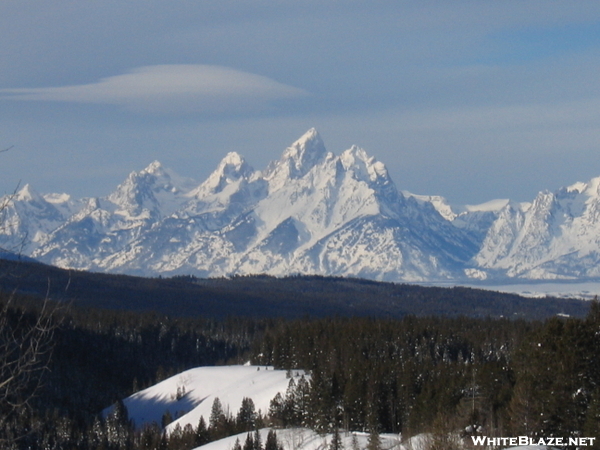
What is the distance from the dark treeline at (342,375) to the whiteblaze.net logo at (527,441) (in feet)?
2.26

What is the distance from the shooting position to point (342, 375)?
8888 centimetres

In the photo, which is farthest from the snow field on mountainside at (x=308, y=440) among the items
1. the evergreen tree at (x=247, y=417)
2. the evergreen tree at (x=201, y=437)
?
the evergreen tree at (x=247, y=417)

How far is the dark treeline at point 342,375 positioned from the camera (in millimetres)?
45688

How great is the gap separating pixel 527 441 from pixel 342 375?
1825 inches

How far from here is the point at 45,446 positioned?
307 ft

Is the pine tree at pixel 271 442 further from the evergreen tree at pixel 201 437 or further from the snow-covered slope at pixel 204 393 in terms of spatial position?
the snow-covered slope at pixel 204 393

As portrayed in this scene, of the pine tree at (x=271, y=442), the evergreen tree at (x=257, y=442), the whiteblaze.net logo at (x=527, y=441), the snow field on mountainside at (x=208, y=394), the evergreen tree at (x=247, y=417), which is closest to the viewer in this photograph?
the whiteblaze.net logo at (x=527, y=441)

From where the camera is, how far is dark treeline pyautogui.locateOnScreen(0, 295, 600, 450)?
45.7 meters

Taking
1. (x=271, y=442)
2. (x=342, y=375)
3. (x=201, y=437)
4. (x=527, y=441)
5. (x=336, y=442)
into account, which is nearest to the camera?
(x=527, y=441)

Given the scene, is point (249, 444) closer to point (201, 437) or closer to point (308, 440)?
point (308, 440)

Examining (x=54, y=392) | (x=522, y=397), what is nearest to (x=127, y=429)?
(x=54, y=392)

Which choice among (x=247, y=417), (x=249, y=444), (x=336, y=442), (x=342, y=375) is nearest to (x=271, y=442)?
(x=249, y=444)

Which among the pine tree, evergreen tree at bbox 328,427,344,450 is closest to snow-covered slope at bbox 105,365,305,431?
the pine tree

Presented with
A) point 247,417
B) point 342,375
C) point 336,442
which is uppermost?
point 342,375
